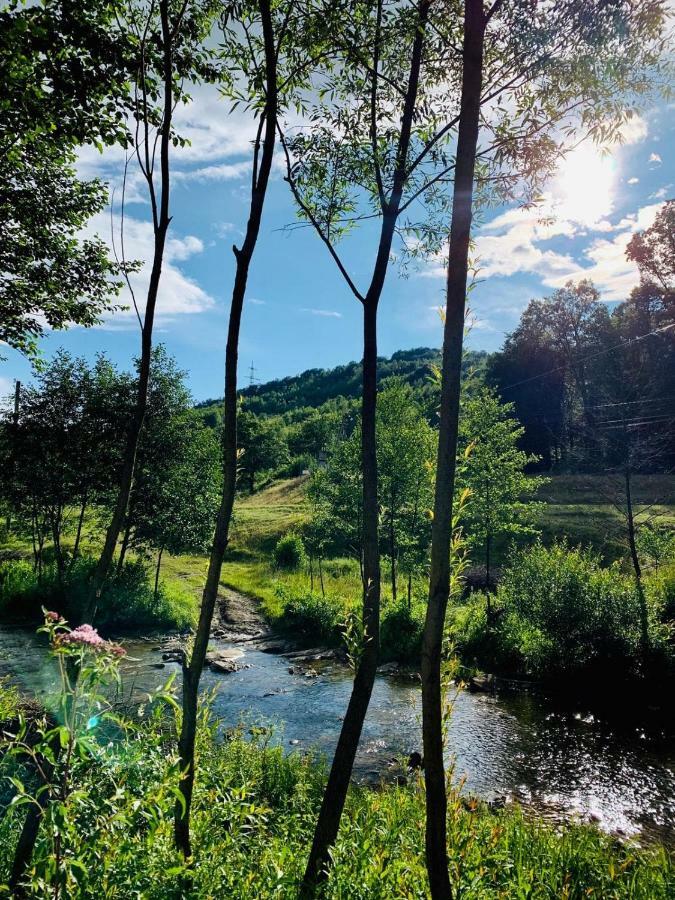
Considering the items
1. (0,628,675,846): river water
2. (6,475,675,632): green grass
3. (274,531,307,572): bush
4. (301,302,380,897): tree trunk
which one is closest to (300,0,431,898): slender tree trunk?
(301,302,380,897): tree trunk

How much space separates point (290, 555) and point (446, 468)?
33.9 meters

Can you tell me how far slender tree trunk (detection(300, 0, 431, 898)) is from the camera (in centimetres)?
395

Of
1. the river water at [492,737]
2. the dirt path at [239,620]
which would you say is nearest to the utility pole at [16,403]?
the river water at [492,737]

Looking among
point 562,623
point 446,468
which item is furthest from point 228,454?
point 562,623

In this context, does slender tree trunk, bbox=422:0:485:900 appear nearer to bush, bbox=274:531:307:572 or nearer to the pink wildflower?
the pink wildflower

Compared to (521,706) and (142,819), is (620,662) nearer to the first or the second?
(521,706)

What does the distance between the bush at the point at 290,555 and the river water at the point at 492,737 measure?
17.4m

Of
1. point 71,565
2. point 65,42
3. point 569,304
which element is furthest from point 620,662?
point 569,304

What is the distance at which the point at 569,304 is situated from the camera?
165 feet

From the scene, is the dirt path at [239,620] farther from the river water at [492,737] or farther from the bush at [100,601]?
the river water at [492,737]

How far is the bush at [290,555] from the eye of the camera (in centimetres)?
3519

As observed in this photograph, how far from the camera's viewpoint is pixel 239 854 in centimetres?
388

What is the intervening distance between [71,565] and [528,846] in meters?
23.0

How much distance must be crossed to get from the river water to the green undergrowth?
2780mm
